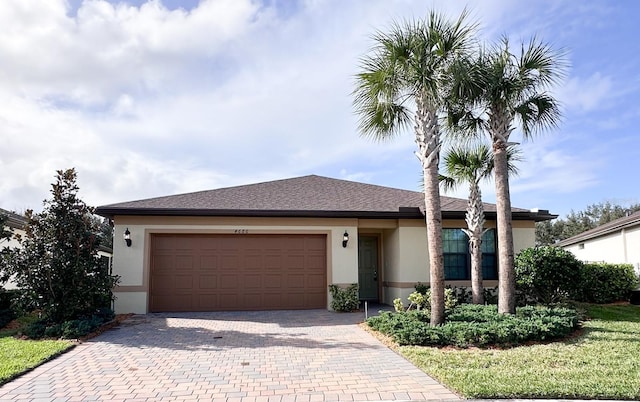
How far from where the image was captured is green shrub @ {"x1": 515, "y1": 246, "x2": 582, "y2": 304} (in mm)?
10727

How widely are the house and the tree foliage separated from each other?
3332cm

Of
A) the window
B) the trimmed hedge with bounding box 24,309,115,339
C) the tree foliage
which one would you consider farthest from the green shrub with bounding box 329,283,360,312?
the tree foliage

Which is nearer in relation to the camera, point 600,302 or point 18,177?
point 600,302

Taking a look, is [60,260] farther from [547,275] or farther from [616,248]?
[616,248]

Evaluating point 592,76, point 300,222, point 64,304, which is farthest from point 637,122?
point 64,304

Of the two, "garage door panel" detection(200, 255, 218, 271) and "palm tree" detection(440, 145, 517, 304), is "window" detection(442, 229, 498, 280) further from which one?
"garage door panel" detection(200, 255, 218, 271)

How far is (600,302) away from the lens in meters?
13.1

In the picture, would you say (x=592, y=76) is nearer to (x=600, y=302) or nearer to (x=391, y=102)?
(x=391, y=102)

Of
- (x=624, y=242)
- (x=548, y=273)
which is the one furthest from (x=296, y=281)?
(x=624, y=242)

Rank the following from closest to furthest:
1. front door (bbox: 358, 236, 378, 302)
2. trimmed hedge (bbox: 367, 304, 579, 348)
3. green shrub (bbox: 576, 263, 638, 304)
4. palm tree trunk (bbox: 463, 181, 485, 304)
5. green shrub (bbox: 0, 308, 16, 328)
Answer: trimmed hedge (bbox: 367, 304, 579, 348) → green shrub (bbox: 0, 308, 16, 328) → palm tree trunk (bbox: 463, 181, 485, 304) → green shrub (bbox: 576, 263, 638, 304) → front door (bbox: 358, 236, 378, 302)

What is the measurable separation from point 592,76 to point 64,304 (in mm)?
13790

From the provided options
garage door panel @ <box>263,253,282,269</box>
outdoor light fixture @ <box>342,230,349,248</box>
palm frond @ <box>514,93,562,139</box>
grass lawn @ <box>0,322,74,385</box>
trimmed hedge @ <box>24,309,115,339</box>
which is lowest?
grass lawn @ <box>0,322,74,385</box>

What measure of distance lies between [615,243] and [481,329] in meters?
17.9

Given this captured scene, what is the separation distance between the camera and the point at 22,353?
23.1 feet
